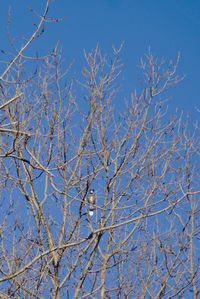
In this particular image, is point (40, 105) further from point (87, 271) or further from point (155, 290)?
point (155, 290)

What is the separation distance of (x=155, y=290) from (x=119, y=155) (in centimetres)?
168

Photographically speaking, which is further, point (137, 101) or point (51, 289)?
point (137, 101)

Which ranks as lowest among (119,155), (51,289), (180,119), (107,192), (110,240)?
(51,289)

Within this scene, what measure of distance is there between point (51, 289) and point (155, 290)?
1251 millimetres

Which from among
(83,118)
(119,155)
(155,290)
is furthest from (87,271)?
(83,118)

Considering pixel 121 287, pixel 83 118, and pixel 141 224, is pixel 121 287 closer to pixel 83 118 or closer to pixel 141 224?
pixel 141 224

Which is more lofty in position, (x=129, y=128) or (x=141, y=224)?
(x=129, y=128)

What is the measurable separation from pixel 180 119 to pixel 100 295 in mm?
2359

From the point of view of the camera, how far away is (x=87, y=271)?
5855 millimetres

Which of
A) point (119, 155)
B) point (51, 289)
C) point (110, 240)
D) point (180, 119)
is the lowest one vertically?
point (51, 289)

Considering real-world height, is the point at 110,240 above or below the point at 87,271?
above

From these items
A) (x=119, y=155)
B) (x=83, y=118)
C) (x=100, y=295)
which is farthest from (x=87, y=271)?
(x=83, y=118)

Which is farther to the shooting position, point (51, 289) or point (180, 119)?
point (180, 119)

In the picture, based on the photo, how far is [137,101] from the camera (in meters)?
6.11
